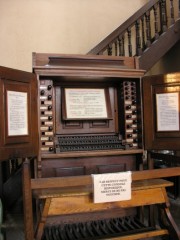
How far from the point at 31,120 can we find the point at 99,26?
3.23 metres

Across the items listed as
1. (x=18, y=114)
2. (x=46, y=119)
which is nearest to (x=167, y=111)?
(x=46, y=119)

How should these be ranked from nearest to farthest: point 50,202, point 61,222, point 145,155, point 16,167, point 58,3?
point 50,202
point 61,222
point 145,155
point 16,167
point 58,3

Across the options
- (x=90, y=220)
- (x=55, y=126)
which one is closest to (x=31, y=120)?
(x=55, y=126)

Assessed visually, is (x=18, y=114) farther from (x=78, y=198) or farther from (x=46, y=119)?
(x=78, y=198)

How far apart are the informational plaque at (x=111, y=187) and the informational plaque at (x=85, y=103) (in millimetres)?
995

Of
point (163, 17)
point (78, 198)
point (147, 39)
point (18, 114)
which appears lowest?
point (78, 198)

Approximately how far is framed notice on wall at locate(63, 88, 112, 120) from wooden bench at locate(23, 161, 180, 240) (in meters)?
0.88

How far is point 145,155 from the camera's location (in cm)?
300

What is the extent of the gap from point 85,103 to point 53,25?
8.52 ft

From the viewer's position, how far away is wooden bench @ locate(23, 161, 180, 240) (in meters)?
1.94

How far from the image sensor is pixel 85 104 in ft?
9.76

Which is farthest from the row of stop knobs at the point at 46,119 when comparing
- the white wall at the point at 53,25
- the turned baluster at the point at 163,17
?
the turned baluster at the point at 163,17

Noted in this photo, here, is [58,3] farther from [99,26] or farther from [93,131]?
[93,131]

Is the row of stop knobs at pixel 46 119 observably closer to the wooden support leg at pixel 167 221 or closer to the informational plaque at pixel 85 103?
the informational plaque at pixel 85 103
